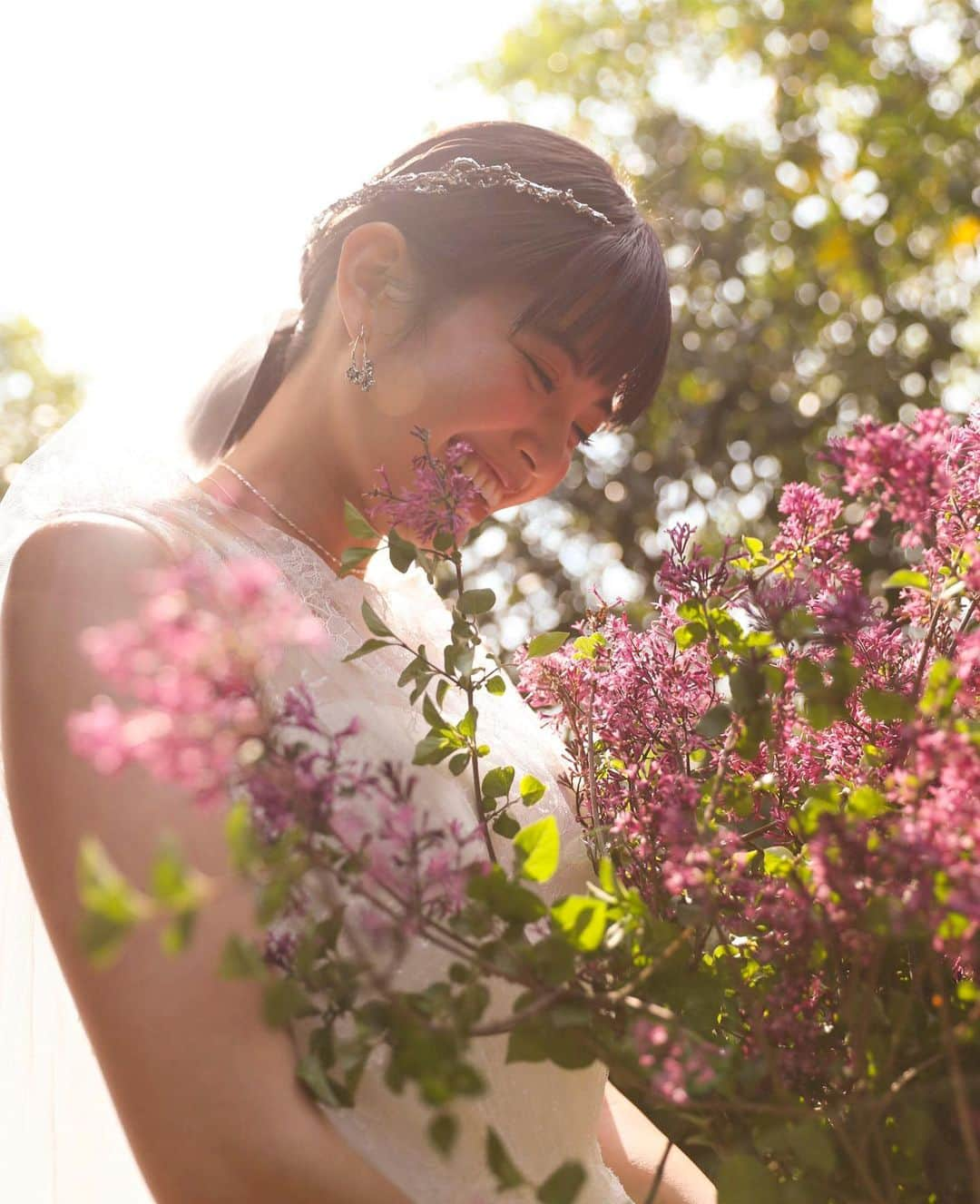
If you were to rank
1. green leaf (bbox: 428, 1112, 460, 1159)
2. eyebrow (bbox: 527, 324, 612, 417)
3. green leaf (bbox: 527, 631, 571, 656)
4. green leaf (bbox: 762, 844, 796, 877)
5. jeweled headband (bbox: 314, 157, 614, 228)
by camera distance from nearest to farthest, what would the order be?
green leaf (bbox: 428, 1112, 460, 1159), green leaf (bbox: 762, 844, 796, 877), green leaf (bbox: 527, 631, 571, 656), eyebrow (bbox: 527, 324, 612, 417), jeweled headband (bbox: 314, 157, 614, 228)

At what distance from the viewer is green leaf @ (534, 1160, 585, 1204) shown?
0.63m

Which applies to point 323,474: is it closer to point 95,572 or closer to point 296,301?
point 296,301

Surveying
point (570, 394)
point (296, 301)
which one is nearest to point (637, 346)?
point (570, 394)

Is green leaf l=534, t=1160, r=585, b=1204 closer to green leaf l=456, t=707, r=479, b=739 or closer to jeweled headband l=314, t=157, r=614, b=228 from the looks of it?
green leaf l=456, t=707, r=479, b=739

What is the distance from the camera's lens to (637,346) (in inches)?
72.5

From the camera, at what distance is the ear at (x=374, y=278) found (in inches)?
72.0

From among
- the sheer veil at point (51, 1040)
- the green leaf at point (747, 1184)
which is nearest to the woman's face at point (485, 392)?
the sheer veil at point (51, 1040)

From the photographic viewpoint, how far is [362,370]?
1813mm

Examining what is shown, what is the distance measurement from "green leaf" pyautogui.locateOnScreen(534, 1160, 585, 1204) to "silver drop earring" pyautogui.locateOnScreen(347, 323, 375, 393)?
135cm

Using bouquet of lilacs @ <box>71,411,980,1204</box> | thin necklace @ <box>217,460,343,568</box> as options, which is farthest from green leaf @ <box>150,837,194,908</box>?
thin necklace @ <box>217,460,343,568</box>

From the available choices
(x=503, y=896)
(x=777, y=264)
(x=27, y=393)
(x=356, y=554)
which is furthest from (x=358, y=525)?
(x=27, y=393)

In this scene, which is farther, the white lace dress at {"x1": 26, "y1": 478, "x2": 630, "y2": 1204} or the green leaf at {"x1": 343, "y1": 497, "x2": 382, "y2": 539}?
the white lace dress at {"x1": 26, "y1": 478, "x2": 630, "y2": 1204}

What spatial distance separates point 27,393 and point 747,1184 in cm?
974

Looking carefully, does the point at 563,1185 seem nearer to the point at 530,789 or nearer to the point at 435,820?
the point at 530,789
